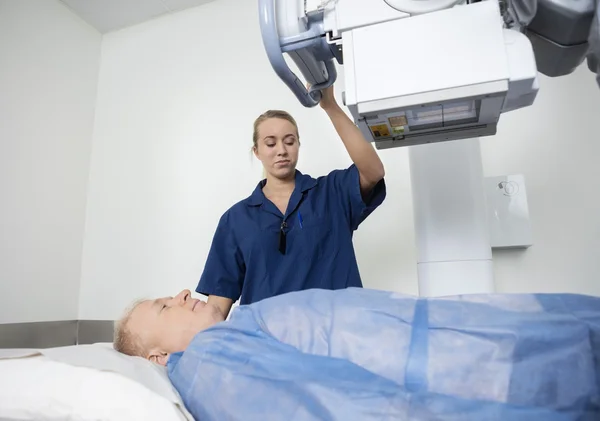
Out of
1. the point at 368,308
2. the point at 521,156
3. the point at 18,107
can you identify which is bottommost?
the point at 368,308

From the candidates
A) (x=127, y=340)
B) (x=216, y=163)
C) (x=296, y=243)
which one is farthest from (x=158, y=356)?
(x=216, y=163)

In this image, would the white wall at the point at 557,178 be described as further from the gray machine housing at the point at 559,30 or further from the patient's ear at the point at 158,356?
the patient's ear at the point at 158,356

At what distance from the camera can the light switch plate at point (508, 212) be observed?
1481 millimetres

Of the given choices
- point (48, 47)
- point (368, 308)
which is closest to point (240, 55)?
point (48, 47)

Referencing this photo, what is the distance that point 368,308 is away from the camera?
729 millimetres

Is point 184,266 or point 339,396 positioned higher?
point 184,266

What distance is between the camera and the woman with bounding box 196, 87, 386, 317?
131cm

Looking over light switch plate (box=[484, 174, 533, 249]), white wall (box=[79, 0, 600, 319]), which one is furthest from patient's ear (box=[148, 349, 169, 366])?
light switch plate (box=[484, 174, 533, 249])

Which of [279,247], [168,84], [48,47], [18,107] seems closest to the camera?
[279,247]

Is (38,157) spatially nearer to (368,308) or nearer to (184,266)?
(184,266)

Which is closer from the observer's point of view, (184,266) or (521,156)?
(521,156)

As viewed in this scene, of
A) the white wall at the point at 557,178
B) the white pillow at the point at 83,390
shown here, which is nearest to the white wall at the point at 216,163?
the white wall at the point at 557,178

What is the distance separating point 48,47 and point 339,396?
2.19m

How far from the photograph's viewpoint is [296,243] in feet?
4.40
